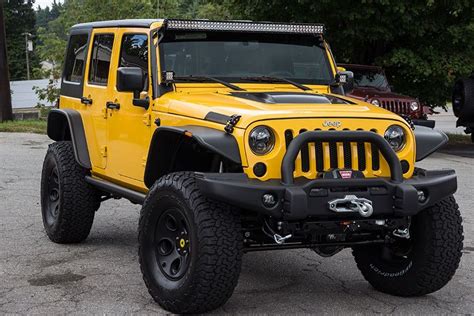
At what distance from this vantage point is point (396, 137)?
17.4ft

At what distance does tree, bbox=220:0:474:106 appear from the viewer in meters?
17.2

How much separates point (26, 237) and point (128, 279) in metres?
1.89

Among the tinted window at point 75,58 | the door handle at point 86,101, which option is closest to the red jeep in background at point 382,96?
the tinted window at point 75,58

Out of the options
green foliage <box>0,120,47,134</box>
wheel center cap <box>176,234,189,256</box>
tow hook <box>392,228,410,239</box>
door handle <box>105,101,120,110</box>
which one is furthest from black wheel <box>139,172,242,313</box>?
green foliage <box>0,120,47,134</box>

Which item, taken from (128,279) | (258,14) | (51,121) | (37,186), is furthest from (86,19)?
(128,279)

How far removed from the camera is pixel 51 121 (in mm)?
7668

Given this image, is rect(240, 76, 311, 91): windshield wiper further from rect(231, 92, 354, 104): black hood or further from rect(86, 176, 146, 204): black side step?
rect(86, 176, 146, 204): black side step

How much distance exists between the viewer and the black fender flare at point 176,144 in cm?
487

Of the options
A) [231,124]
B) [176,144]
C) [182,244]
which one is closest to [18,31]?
[176,144]

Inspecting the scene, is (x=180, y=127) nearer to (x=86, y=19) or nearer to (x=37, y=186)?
(x=37, y=186)

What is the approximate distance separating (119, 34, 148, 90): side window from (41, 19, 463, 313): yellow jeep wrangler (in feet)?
0.05

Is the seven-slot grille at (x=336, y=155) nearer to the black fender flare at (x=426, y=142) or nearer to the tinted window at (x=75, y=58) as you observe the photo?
the black fender flare at (x=426, y=142)

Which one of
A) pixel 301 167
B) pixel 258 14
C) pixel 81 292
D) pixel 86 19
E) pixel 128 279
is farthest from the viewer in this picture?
pixel 86 19

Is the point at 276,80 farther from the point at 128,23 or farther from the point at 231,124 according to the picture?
the point at 231,124
